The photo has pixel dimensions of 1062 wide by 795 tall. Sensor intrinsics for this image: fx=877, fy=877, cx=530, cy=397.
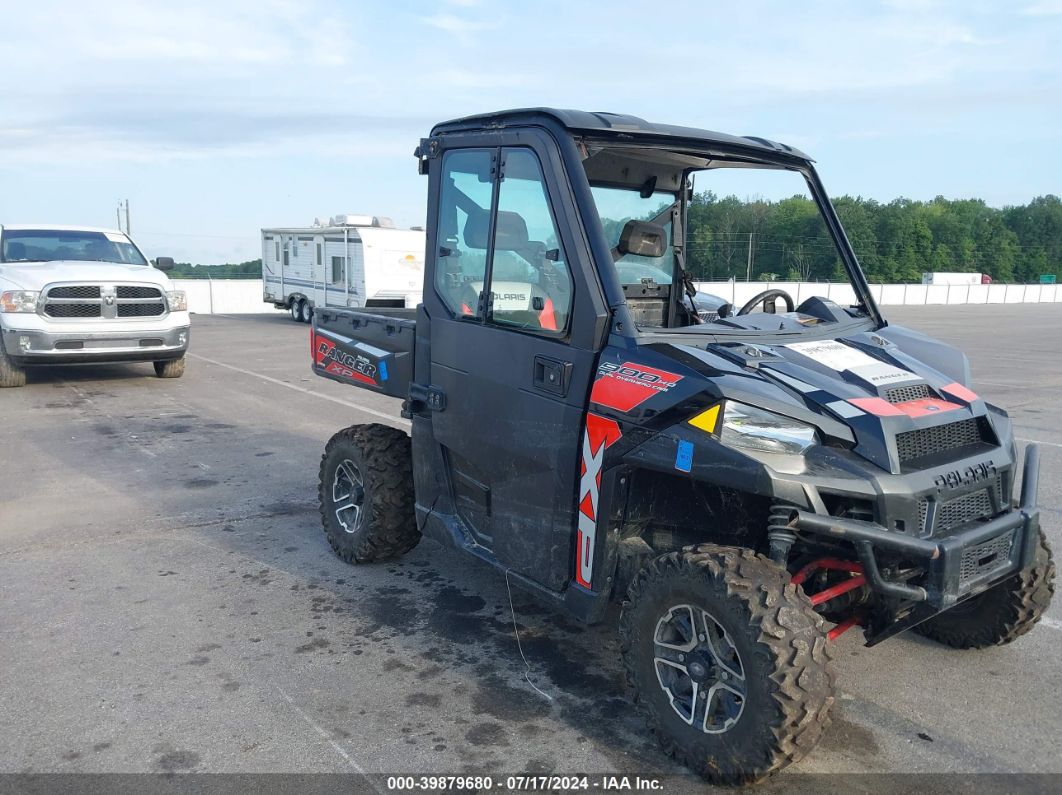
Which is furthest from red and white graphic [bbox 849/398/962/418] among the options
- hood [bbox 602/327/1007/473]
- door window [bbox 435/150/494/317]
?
door window [bbox 435/150/494/317]

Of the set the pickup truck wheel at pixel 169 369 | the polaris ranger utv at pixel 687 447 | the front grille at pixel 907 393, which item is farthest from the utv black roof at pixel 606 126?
the pickup truck wheel at pixel 169 369

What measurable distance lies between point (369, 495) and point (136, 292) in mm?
7888

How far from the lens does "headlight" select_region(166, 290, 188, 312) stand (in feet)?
38.3

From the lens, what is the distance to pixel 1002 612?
387 cm

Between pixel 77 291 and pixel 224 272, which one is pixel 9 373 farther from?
pixel 224 272

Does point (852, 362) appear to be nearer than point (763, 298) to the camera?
Yes

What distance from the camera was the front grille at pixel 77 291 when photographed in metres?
10.7

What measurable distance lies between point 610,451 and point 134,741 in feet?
6.78

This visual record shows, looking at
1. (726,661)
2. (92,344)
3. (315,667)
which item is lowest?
(315,667)

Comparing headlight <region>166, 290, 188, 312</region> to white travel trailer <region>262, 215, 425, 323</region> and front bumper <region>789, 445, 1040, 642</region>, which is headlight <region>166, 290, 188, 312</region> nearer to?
white travel trailer <region>262, 215, 425, 323</region>

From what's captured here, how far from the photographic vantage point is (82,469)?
7383 millimetres

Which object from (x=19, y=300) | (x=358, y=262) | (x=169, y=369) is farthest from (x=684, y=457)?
(x=358, y=262)

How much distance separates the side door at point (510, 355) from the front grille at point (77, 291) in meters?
8.27

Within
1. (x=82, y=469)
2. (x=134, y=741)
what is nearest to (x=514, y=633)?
(x=134, y=741)
